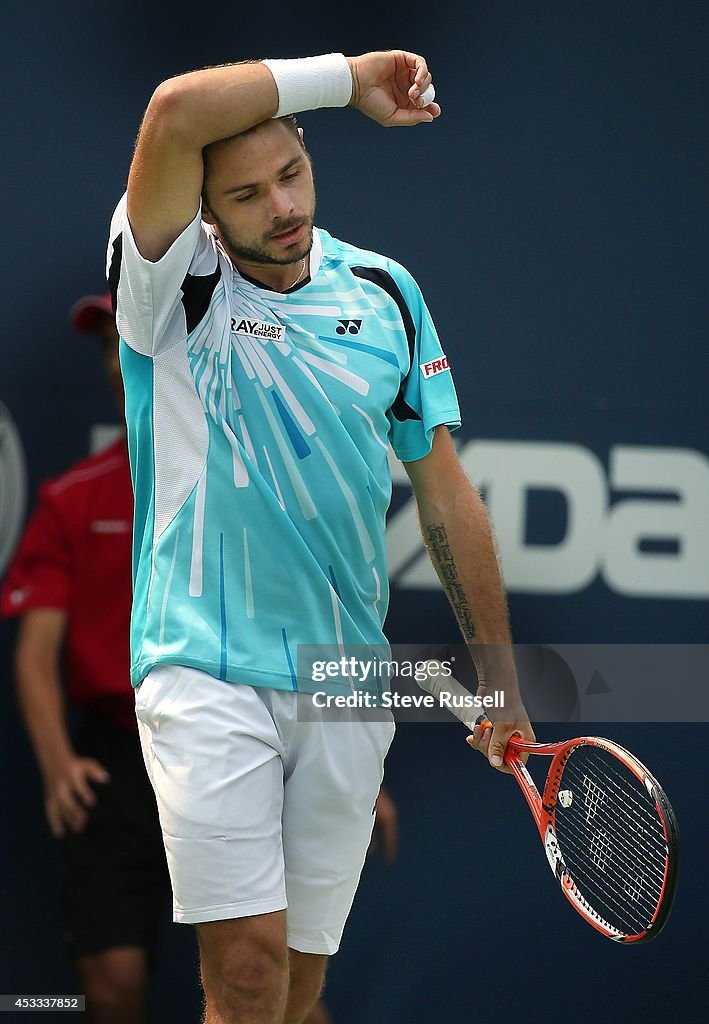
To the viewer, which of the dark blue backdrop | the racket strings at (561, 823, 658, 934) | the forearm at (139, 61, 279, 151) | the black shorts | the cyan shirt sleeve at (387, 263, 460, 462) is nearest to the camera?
the forearm at (139, 61, 279, 151)

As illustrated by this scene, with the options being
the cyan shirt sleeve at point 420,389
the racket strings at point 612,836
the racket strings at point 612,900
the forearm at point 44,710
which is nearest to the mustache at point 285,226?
the cyan shirt sleeve at point 420,389

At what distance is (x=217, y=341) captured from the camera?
9.01 ft

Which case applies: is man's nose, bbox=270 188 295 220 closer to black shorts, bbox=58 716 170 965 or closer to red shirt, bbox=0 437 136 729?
red shirt, bbox=0 437 136 729

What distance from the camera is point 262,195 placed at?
2.67 meters

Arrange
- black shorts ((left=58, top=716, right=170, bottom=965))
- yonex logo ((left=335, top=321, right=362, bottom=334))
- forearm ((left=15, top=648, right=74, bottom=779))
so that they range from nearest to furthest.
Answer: yonex logo ((left=335, top=321, right=362, bottom=334)) < black shorts ((left=58, top=716, right=170, bottom=965)) < forearm ((left=15, top=648, right=74, bottom=779))

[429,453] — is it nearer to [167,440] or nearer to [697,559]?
[167,440]

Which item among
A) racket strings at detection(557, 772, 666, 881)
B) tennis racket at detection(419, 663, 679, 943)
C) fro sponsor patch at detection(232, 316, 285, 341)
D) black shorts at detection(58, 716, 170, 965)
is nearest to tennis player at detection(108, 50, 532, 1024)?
fro sponsor patch at detection(232, 316, 285, 341)

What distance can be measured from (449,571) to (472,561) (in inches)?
2.2

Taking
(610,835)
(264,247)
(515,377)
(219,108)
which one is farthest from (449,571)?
(515,377)

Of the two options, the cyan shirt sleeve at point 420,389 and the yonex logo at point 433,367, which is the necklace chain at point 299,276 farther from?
the yonex logo at point 433,367

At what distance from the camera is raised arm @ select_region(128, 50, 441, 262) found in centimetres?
249

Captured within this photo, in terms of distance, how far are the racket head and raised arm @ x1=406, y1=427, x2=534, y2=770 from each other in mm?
131

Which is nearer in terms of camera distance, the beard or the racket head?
the racket head

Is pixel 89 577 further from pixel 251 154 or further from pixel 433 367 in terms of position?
pixel 251 154
